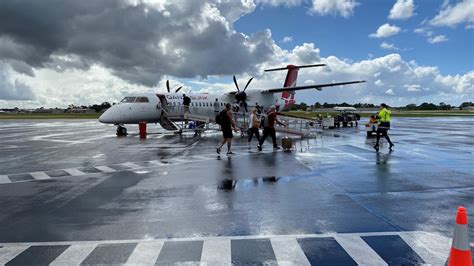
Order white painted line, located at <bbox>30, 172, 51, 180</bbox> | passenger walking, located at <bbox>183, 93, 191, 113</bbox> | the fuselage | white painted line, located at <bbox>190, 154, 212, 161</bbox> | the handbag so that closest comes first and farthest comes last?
white painted line, located at <bbox>30, 172, 51, 180</bbox>, white painted line, located at <bbox>190, 154, 212, 161</bbox>, the handbag, the fuselage, passenger walking, located at <bbox>183, 93, 191, 113</bbox>

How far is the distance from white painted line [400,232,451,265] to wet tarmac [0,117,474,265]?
0.46 feet

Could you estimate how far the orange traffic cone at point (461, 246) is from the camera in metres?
3.66

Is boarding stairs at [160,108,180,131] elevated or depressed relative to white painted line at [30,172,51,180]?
elevated

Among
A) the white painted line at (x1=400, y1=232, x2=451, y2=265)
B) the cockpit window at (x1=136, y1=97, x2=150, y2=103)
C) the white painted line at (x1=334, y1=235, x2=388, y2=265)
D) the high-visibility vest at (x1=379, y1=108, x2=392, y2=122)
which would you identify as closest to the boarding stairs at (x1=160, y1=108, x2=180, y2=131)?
the cockpit window at (x1=136, y1=97, x2=150, y2=103)

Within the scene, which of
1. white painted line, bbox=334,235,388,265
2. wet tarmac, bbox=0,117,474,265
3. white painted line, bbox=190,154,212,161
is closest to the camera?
white painted line, bbox=334,235,388,265

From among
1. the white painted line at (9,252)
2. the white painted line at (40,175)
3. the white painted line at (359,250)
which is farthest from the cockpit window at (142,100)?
the white painted line at (359,250)

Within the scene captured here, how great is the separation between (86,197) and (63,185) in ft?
5.24

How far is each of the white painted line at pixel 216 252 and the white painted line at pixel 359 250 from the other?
146 cm

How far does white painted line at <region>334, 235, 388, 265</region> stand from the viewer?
4410 mm

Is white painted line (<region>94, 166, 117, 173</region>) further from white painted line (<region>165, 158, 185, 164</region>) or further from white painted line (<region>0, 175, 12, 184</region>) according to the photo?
white painted line (<region>0, 175, 12, 184</region>)

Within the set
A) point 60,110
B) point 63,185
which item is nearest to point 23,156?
point 63,185

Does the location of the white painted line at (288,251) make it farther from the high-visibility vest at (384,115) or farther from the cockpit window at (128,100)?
the cockpit window at (128,100)

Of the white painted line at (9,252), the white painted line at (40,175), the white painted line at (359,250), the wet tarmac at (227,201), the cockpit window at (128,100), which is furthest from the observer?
the cockpit window at (128,100)

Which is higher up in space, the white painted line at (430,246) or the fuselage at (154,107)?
the fuselage at (154,107)
